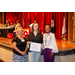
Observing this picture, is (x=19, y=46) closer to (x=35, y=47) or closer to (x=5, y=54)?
(x=35, y=47)

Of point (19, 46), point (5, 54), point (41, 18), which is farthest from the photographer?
point (41, 18)

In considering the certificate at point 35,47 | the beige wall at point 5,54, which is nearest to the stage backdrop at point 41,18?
the beige wall at point 5,54

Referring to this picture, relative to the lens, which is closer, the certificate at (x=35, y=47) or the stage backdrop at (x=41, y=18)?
the certificate at (x=35, y=47)

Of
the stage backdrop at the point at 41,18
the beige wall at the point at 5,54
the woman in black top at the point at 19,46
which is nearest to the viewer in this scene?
the woman in black top at the point at 19,46

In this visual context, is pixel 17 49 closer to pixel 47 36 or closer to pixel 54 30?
pixel 47 36

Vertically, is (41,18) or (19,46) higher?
(41,18)

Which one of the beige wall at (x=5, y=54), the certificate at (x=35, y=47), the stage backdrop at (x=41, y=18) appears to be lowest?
the beige wall at (x=5, y=54)

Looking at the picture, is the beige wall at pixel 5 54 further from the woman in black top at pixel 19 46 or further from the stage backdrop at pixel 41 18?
the stage backdrop at pixel 41 18

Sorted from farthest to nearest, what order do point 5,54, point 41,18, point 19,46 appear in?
point 41,18 → point 5,54 → point 19,46

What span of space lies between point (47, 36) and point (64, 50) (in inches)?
41.4


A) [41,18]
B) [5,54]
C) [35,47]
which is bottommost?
[5,54]

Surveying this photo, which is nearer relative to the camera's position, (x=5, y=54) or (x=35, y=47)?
(x=35, y=47)

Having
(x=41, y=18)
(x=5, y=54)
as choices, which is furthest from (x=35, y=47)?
(x=41, y=18)

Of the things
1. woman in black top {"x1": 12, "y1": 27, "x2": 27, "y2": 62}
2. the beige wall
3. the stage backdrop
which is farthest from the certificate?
the stage backdrop
